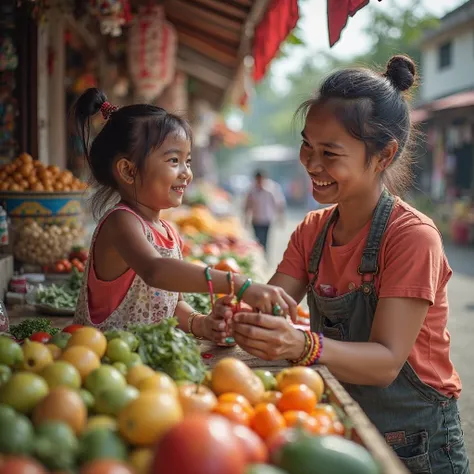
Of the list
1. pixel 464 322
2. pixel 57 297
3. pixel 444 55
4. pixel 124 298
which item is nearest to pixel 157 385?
pixel 124 298

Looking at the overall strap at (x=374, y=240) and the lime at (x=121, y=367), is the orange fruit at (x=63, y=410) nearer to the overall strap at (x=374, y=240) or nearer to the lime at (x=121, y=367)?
the lime at (x=121, y=367)

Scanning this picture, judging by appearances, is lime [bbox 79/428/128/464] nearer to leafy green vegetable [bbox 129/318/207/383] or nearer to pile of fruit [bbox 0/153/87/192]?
leafy green vegetable [bbox 129/318/207/383]

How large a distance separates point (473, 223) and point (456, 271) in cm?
379

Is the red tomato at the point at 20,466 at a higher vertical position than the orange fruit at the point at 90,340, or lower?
lower

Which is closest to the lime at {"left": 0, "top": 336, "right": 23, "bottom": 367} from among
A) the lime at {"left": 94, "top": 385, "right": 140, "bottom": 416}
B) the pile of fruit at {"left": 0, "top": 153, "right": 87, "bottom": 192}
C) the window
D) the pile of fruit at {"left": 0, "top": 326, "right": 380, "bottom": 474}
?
the pile of fruit at {"left": 0, "top": 326, "right": 380, "bottom": 474}

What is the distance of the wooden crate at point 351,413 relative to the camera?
1.27 m

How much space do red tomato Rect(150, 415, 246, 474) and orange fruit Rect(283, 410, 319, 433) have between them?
0.32 m

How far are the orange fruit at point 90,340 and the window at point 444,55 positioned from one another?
853 inches

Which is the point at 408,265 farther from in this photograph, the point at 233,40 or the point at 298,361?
the point at 233,40

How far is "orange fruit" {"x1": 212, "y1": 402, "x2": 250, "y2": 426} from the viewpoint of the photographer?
4.83 feet

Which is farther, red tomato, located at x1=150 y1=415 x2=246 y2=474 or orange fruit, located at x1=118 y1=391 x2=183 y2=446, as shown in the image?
orange fruit, located at x1=118 y1=391 x2=183 y2=446

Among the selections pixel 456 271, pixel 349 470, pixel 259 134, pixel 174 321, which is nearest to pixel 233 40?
pixel 456 271

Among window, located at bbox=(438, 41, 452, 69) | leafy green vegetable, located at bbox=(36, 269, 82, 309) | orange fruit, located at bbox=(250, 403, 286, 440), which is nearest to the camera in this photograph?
orange fruit, located at bbox=(250, 403, 286, 440)

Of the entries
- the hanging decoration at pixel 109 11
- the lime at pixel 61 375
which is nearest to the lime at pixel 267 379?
the lime at pixel 61 375
